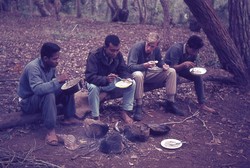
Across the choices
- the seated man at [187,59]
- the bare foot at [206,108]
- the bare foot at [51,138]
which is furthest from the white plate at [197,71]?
the bare foot at [51,138]

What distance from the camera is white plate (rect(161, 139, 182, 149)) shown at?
5.11 m

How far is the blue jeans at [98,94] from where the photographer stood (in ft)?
18.2

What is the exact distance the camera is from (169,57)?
6.66 m

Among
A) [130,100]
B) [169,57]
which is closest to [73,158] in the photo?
[130,100]

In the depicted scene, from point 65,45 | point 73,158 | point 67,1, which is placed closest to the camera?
point 73,158

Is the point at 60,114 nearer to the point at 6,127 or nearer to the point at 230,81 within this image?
the point at 6,127

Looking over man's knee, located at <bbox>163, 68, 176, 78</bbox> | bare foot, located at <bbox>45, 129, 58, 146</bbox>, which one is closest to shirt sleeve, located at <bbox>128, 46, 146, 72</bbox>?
man's knee, located at <bbox>163, 68, 176, 78</bbox>

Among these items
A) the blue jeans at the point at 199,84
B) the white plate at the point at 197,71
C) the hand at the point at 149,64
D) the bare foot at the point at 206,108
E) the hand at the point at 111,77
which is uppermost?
the hand at the point at 149,64

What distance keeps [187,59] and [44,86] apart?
9.63ft

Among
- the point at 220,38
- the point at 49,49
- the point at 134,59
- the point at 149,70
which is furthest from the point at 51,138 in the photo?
the point at 220,38

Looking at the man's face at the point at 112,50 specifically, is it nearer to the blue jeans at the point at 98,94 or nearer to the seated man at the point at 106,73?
the seated man at the point at 106,73

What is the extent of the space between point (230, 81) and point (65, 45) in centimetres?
590

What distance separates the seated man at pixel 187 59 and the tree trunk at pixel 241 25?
196 centimetres

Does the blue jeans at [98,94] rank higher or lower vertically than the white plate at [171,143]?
higher
